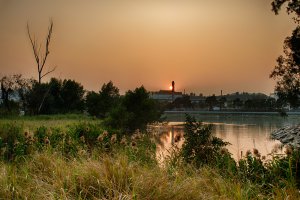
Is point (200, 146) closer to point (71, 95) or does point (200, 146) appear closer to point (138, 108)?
point (138, 108)

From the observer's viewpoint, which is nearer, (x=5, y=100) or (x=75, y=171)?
(x=75, y=171)

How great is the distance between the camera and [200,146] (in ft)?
31.8

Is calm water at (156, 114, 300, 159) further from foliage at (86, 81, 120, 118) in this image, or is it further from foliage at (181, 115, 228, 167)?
foliage at (86, 81, 120, 118)

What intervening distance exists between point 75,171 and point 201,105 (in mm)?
150380

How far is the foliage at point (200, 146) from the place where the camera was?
9398 mm

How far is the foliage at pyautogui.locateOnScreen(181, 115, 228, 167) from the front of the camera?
940cm

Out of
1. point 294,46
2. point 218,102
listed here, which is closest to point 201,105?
point 218,102

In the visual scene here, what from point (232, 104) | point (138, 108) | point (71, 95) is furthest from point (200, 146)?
point (232, 104)

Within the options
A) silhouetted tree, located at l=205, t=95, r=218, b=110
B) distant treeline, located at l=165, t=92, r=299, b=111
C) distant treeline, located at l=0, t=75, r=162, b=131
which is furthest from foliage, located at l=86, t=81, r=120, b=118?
silhouetted tree, located at l=205, t=95, r=218, b=110

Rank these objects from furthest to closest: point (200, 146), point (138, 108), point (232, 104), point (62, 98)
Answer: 1. point (232, 104)
2. point (62, 98)
3. point (138, 108)
4. point (200, 146)

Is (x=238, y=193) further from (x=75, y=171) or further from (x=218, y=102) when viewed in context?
(x=218, y=102)

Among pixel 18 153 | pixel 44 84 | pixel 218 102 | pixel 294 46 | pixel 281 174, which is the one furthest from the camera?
pixel 218 102

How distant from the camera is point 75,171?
625 cm

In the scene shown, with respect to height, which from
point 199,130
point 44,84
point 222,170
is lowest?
point 222,170
